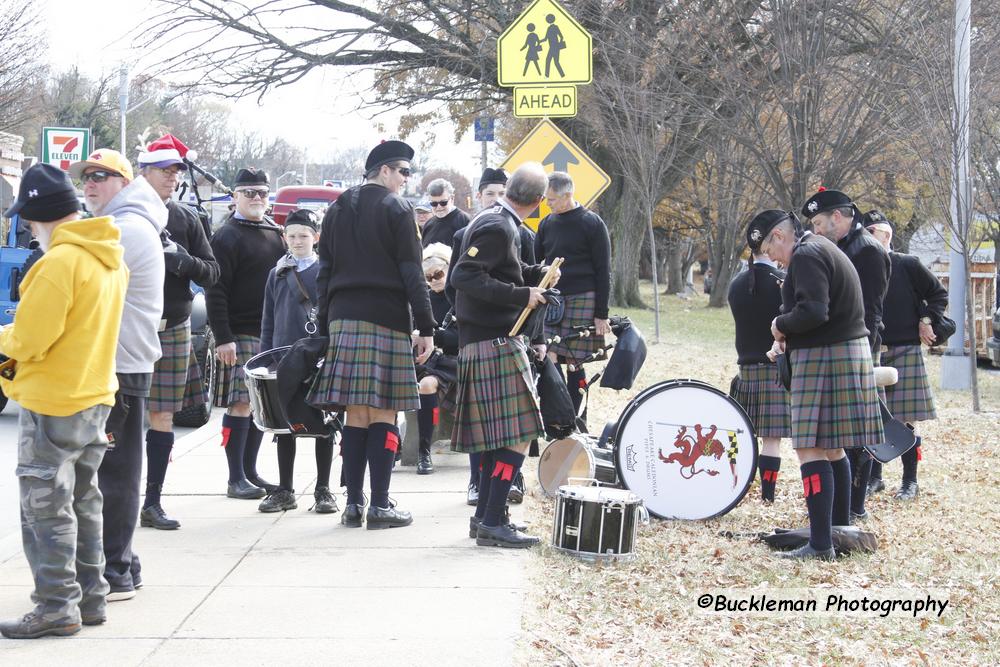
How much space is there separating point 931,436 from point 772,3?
7102mm

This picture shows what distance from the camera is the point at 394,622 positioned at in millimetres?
4902

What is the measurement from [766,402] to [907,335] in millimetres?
1318

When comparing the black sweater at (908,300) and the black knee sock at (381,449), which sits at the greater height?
the black sweater at (908,300)

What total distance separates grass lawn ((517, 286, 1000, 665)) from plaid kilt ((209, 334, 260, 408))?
6.16ft

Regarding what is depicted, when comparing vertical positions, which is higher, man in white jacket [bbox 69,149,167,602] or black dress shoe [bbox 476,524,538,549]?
man in white jacket [bbox 69,149,167,602]

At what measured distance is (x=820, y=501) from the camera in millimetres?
6250

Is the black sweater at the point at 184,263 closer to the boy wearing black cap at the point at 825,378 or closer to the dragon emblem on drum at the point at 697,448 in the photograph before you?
the dragon emblem on drum at the point at 697,448

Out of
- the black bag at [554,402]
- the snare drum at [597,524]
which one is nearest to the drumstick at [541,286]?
the black bag at [554,402]

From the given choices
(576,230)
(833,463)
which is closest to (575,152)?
(576,230)

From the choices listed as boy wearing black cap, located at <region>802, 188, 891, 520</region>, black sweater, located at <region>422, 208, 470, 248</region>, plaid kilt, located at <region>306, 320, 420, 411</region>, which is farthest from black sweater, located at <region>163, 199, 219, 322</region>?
boy wearing black cap, located at <region>802, 188, 891, 520</region>

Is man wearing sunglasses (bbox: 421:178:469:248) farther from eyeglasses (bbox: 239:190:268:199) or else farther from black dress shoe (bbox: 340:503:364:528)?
black dress shoe (bbox: 340:503:364:528)

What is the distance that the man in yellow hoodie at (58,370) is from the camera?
174 inches

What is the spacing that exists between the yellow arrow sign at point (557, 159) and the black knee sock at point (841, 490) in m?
4.49

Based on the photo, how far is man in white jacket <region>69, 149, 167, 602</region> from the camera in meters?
5.13
